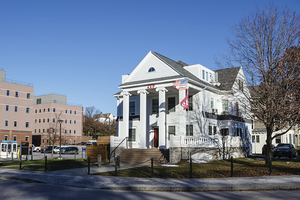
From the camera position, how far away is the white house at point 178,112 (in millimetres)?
26188

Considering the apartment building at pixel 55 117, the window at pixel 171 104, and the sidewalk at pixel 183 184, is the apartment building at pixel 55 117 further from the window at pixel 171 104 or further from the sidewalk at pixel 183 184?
the sidewalk at pixel 183 184

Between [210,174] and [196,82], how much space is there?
45.2 ft

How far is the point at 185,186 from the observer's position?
12586 mm

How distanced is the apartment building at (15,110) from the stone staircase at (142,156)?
161 ft

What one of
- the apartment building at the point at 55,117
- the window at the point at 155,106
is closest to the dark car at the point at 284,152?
the window at the point at 155,106

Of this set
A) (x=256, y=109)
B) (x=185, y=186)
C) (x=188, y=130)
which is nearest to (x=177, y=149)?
(x=188, y=130)

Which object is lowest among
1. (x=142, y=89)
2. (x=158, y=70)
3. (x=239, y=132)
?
(x=239, y=132)

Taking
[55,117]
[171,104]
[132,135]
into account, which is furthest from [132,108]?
[55,117]

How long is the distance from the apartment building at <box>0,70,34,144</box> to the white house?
4233 cm

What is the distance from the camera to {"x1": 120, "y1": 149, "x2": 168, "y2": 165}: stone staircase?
24.9 m

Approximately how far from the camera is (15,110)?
68.6m

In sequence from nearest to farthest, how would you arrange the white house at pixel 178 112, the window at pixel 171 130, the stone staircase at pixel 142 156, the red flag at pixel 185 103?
the stone staircase at pixel 142 156
the red flag at pixel 185 103
the white house at pixel 178 112
the window at pixel 171 130

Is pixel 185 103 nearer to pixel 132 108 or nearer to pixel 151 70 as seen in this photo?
pixel 151 70

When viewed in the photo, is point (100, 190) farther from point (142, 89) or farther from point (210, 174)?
point (142, 89)
